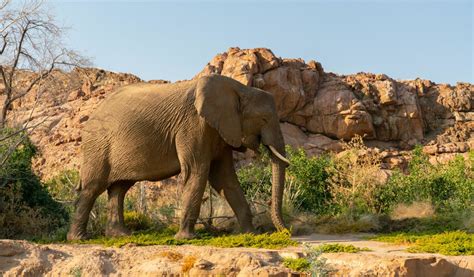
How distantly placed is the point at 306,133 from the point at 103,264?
36.1 m

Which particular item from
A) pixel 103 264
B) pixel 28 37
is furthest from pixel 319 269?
pixel 28 37

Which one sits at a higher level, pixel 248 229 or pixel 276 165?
pixel 276 165

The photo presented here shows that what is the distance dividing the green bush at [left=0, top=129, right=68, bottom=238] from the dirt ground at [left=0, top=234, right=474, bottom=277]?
391cm

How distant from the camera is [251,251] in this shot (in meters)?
8.80

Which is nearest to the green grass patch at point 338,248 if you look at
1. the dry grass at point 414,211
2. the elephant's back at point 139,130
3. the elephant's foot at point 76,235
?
the elephant's back at point 139,130

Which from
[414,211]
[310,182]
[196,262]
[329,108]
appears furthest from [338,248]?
[329,108]

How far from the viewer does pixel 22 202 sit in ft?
45.9

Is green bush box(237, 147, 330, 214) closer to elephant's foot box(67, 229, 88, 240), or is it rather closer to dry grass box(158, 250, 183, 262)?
elephant's foot box(67, 229, 88, 240)

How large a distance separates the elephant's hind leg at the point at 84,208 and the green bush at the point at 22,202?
1.65 metres

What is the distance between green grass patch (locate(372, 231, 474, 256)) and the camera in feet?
30.2

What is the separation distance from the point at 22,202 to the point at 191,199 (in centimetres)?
499

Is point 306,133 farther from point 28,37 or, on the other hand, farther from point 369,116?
point 28,37

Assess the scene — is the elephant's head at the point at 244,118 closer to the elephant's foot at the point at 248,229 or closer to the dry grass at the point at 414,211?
the elephant's foot at the point at 248,229

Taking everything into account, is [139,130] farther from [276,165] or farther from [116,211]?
[276,165]
